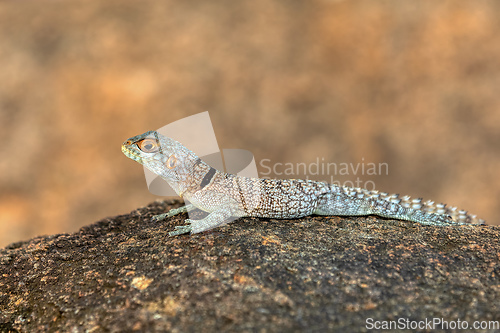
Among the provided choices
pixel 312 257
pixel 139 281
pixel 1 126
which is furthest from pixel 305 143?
pixel 1 126

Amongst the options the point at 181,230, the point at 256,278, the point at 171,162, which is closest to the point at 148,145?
the point at 171,162

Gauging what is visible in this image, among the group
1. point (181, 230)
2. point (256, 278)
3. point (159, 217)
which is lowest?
point (256, 278)

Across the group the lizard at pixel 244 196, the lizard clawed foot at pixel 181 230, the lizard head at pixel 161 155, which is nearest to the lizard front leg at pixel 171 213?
the lizard at pixel 244 196

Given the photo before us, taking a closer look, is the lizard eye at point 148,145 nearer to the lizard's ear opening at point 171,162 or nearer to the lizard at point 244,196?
the lizard at point 244,196

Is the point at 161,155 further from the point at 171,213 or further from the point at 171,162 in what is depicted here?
the point at 171,213

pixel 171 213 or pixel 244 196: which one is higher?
pixel 244 196

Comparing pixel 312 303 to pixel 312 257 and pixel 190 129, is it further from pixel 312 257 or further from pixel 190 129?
pixel 190 129

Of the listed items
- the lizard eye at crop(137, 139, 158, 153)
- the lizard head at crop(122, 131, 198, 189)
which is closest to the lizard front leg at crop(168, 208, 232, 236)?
the lizard head at crop(122, 131, 198, 189)
